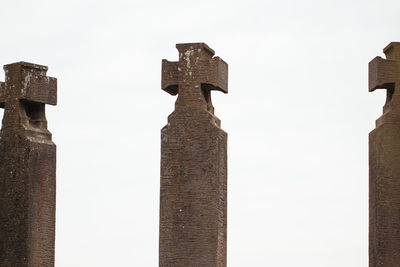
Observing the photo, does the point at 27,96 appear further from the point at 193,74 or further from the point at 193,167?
the point at 193,167

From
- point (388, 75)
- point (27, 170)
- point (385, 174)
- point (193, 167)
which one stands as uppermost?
point (388, 75)

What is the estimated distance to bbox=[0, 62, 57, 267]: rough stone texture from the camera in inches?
682

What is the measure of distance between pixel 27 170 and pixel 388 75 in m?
5.22

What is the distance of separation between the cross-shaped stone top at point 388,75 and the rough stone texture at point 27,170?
4.65 m

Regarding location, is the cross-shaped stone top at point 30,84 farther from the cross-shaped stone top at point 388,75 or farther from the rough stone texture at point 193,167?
the cross-shaped stone top at point 388,75

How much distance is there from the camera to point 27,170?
1744 cm

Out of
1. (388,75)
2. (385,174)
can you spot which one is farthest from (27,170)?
(388,75)

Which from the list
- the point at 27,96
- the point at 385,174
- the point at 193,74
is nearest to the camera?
the point at 385,174

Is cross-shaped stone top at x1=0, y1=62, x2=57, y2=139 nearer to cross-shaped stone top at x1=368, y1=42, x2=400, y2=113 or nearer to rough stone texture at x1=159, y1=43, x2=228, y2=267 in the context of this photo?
rough stone texture at x1=159, y1=43, x2=228, y2=267

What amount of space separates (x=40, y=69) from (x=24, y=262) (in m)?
2.77

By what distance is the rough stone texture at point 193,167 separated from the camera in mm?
15742

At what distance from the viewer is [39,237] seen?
1730cm

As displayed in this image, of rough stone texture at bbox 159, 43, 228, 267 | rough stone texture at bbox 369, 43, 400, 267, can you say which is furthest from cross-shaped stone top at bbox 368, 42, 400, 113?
rough stone texture at bbox 159, 43, 228, 267

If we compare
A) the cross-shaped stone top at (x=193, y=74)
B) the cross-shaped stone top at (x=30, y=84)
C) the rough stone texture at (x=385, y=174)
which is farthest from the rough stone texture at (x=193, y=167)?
the cross-shaped stone top at (x=30, y=84)
